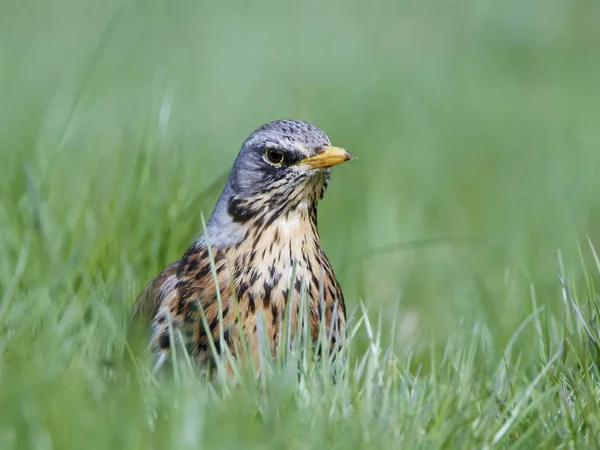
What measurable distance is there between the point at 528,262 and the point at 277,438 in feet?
12.6

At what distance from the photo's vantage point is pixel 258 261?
4.68 metres

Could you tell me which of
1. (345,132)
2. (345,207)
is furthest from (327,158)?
(345,132)

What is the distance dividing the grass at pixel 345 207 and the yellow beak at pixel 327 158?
0.57 m

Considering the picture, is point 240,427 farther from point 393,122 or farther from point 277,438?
point 393,122

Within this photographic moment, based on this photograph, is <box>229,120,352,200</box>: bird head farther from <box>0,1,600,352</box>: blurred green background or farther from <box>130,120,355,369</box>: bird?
<box>0,1,600,352</box>: blurred green background

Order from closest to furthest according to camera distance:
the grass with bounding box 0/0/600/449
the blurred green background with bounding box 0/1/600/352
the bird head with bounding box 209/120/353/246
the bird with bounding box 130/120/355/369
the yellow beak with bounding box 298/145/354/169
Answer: the grass with bounding box 0/0/600/449, the bird with bounding box 130/120/355/369, the yellow beak with bounding box 298/145/354/169, the bird head with bounding box 209/120/353/246, the blurred green background with bounding box 0/1/600/352

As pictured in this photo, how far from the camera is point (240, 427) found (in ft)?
10.4

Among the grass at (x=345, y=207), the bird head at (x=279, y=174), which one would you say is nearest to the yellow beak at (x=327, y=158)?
the bird head at (x=279, y=174)

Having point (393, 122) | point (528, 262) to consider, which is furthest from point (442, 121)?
point (528, 262)

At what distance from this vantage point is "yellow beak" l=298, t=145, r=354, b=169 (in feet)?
15.5

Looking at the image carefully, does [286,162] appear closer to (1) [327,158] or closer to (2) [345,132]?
(1) [327,158]

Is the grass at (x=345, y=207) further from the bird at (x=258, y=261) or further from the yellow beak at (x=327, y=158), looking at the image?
the yellow beak at (x=327, y=158)

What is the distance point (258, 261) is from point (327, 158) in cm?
50

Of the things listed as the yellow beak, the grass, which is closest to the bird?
the yellow beak
